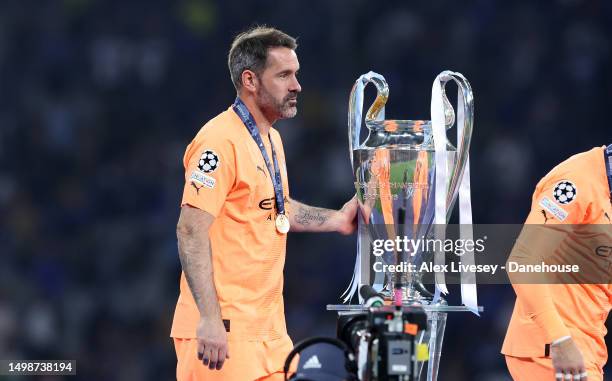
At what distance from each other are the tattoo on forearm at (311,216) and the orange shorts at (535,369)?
0.95m

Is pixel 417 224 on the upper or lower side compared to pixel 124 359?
upper

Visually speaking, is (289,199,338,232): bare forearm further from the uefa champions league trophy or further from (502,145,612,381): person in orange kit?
(502,145,612,381): person in orange kit

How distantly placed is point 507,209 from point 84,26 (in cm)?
369

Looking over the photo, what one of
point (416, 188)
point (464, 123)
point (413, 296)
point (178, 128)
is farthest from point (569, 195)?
point (178, 128)

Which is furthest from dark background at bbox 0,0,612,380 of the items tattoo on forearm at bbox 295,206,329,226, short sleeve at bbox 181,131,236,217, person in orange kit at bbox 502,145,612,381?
short sleeve at bbox 181,131,236,217

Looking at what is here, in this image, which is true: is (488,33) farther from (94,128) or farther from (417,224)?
(417,224)

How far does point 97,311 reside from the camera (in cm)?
780

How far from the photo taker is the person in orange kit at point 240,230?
3.85m

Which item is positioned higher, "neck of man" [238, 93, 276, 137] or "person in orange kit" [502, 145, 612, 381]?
"neck of man" [238, 93, 276, 137]

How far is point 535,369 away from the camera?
14.2 feet

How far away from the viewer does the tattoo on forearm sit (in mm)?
4457

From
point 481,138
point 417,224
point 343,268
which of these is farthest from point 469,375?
point 417,224

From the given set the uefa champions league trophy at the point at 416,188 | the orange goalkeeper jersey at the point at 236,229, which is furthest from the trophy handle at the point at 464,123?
the orange goalkeeper jersey at the point at 236,229

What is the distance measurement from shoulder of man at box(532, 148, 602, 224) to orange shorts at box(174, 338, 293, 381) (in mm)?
1205
